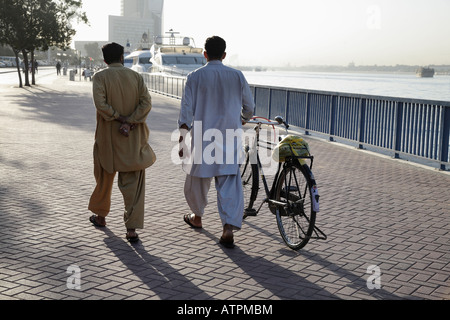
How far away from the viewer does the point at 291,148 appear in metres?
5.26

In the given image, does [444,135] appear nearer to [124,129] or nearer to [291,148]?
[291,148]

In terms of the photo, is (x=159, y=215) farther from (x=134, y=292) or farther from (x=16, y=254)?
(x=134, y=292)

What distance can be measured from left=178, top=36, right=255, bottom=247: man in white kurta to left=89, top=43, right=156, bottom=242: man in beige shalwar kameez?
1.34 ft

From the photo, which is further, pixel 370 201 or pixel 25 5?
pixel 25 5

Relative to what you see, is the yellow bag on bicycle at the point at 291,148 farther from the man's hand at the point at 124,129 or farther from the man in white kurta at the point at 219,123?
the man's hand at the point at 124,129

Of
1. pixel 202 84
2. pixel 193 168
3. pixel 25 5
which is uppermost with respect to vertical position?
pixel 25 5

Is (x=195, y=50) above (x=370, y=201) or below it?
above

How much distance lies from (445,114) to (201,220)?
16.7 feet

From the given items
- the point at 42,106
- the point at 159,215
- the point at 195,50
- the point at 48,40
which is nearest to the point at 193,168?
the point at 159,215

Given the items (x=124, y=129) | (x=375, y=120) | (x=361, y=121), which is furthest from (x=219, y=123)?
(x=361, y=121)

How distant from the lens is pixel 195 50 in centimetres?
3903

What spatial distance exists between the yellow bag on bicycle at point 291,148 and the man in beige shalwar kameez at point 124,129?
3.70 ft

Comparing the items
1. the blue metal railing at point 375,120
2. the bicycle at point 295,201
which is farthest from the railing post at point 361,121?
the bicycle at point 295,201
